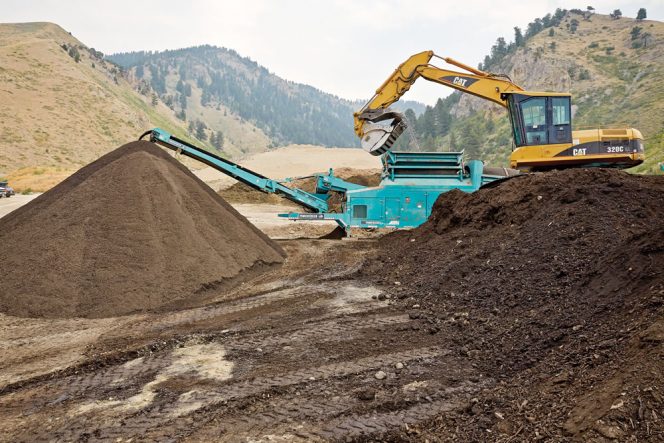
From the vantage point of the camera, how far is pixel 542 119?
12.2 meters

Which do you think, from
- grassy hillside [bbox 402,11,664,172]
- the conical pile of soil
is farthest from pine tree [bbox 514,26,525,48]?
the conical pile of soil

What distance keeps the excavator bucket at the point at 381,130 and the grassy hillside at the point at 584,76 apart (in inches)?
1431

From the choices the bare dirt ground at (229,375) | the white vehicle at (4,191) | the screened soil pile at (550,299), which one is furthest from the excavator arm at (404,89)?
the white vehicle at (4,191)

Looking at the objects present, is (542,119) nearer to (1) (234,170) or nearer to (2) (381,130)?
(2) (381,130)

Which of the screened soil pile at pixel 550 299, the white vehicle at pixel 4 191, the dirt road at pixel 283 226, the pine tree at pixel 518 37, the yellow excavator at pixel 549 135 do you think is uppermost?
the pine tree at pixel 518 37

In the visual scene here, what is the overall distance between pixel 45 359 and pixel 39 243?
11.8 feet

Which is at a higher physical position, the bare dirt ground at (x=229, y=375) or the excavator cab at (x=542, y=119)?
the excavator cab at (x=542, y=119)

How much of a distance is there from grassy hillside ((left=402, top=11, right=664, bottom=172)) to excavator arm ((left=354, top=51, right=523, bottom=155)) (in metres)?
35.4

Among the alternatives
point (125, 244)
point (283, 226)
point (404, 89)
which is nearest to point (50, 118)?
point (283, 226)

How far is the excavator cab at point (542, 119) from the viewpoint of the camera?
1210 cm

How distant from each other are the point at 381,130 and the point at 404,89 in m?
1.43

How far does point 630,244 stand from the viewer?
6145 millimetres

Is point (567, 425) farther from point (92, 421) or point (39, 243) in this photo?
point (39, 243)

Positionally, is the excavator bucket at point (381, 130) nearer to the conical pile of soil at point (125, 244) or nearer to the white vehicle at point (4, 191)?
the conical pile of soil at point (125, 244)
